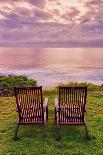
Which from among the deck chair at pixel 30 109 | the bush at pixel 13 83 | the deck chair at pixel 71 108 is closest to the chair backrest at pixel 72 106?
the deck chair at pixel 71 108

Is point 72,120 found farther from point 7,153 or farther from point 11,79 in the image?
point 11,79

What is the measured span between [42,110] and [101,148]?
1.94 meters

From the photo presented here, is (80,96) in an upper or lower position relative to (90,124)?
upper

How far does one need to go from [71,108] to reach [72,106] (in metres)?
0.06

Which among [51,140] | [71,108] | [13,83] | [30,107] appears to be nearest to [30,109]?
[30,107]

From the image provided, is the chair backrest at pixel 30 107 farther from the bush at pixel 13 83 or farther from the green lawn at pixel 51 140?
the bush at pixel 13 83

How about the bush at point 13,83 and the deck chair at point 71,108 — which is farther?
the bush at point 13,83

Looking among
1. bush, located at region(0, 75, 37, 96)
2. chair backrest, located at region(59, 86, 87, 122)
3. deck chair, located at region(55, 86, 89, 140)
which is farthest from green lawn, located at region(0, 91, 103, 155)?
bush, located at region(0, 75, 37, 96)

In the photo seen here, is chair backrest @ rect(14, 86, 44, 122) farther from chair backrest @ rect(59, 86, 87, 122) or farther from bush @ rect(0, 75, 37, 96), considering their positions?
bush @ rect(0, 75, 37, 96)

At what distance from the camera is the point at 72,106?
10.7 m

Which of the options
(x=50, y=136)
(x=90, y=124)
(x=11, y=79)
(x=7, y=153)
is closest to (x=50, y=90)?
(x=11, y=79)

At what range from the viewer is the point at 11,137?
35.6 feet

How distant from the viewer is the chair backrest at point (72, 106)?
10461 mm

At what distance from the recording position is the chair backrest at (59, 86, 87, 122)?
10461mm
